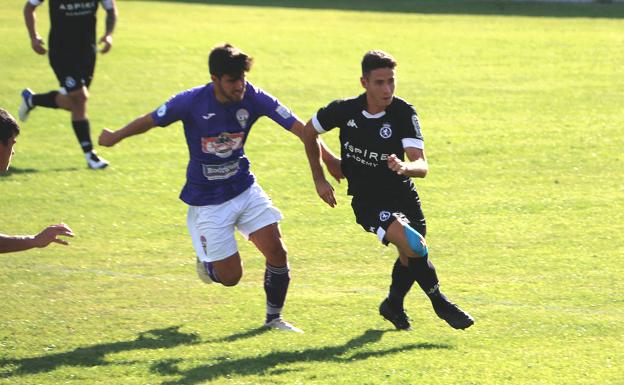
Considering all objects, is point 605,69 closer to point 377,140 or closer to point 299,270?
point 299,270

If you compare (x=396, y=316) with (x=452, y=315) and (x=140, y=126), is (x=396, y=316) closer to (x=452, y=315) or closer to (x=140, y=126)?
(x=452, y=315)

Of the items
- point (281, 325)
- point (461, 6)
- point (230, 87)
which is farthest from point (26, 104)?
point (461, 6)

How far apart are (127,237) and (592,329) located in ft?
16.2

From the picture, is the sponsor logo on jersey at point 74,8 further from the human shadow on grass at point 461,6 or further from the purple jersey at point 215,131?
the human shadow on grass at point 461,6

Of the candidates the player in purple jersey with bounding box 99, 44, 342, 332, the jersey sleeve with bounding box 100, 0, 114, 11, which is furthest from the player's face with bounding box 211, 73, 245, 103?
the jersey sleeve with bounding box 100, 0, 114, 11

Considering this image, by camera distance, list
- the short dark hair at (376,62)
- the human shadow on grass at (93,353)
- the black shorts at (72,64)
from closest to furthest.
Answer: the human shadow on grass at (93,353) → the short dark hair at (376,62) → the black shorts at (72,64)

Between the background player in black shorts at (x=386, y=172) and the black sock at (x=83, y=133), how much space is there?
637cm

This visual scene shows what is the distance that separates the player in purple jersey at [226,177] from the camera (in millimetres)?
8680

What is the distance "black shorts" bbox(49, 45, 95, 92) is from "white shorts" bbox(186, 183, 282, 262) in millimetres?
6083

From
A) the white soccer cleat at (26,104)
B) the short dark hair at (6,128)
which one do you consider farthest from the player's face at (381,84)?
the white soccer cleat at (26,104)

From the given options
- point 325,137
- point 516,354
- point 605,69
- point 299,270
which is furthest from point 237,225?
point 605,69

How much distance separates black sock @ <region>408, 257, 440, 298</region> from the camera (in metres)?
8.45

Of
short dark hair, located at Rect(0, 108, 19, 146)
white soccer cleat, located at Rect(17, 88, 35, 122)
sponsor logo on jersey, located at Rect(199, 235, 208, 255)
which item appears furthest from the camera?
white soccer cleat, located at Rect(17, 88, 35, 122)

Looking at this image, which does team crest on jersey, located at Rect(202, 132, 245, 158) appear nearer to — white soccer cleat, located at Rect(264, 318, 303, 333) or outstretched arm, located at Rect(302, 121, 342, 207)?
outstretched arm, located at Rect(302, 121, 342, 207)
